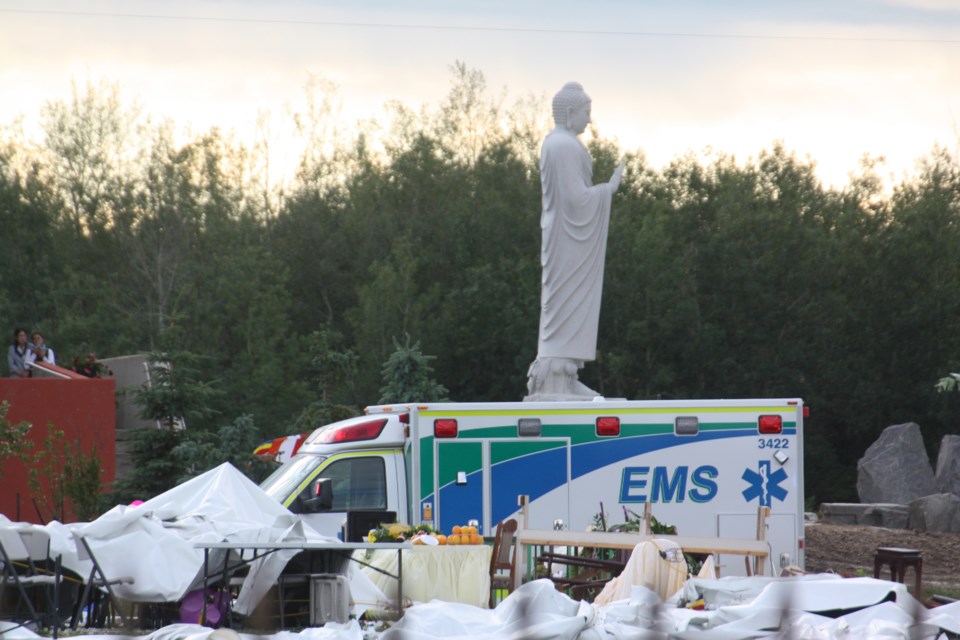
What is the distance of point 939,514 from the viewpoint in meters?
23.7

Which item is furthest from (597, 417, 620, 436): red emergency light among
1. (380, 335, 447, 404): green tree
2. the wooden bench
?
(380, 335, 447, 404): green tree

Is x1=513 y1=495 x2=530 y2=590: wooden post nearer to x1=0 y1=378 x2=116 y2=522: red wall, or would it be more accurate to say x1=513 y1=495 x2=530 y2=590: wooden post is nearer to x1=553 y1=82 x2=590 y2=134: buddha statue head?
x1=553 y1=82 x2=590 y2=134: buddha statue head

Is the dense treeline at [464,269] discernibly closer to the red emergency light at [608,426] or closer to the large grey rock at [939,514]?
the large grey rock at [939,514]

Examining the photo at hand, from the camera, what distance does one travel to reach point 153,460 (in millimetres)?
25922

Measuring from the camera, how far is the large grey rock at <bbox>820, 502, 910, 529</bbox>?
24391mm

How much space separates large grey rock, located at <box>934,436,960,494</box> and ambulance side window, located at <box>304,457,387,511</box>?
51.4ft

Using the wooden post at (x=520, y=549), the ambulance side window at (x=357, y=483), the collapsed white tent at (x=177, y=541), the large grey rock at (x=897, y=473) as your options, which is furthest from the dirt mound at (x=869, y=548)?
the collapsed white tent at (x=177, y=541)

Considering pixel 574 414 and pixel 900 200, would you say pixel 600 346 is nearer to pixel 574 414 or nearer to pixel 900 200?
pixel 900 200

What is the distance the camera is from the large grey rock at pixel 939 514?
77.3 ft

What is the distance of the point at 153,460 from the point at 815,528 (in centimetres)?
1206

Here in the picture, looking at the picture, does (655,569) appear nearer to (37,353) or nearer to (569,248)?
(569,248)

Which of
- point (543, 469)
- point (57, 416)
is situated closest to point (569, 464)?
point (543, 469)

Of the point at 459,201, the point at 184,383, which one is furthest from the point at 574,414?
the point at 459,201

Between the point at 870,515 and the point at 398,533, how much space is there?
14414mm
